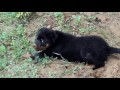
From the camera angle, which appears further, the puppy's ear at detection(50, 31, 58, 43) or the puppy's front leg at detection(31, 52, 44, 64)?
the puppy's ear at detection(50, 31, 58, 43)

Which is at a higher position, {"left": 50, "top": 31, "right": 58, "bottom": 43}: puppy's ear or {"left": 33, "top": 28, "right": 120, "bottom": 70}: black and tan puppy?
{"left": 50, "top": 31, "right": 58, "bottom": 43}: puppy's ear

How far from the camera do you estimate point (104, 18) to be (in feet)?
29.6

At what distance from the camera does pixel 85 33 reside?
28.0ft

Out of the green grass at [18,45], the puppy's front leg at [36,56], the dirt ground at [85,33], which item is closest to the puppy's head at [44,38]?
the puppy's front leg at [36,56]

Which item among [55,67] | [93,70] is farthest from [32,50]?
[93,70]

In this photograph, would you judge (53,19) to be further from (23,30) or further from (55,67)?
(55,67)

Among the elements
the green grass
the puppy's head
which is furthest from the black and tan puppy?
the green grass

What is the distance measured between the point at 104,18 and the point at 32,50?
2.05 metres

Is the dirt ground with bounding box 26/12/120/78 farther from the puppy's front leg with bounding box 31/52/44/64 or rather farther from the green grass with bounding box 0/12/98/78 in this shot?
the puppy's front leg with bounding box 31/52/44/64

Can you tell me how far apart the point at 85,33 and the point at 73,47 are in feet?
3.53

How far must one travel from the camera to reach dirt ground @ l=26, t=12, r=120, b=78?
7004 millimetres

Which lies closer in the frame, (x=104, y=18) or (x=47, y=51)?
(x=47, y=51)

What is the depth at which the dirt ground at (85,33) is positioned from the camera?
7.00 m

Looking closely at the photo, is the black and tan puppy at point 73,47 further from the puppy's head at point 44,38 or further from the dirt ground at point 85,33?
the dirt ground at point 85,33
